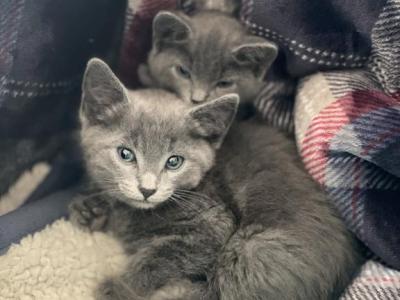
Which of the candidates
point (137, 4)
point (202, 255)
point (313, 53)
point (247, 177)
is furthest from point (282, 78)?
point (202, 255)

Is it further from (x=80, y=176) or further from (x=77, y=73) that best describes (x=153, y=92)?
(x=80, y=176)

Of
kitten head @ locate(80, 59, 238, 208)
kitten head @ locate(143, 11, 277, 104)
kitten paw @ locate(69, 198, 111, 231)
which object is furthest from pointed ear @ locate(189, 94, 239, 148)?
kitten paw @ locate(69, 198, 111, 231)

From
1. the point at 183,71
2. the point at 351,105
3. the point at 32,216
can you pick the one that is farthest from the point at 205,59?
the point at 32,216

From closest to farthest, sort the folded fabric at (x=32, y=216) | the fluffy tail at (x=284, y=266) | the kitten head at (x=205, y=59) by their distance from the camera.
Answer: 1. the fluffy tail at (x=284, y=266)
2. the folded fabric at (x=32, y=216)
3. the kitten head at (x=205, y=59)

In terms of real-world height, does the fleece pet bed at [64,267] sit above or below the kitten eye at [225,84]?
below

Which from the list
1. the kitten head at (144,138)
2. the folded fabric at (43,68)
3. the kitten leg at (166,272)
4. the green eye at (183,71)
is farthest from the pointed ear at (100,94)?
the kitten leg at (166,272)

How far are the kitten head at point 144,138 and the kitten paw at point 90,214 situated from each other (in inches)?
4.6

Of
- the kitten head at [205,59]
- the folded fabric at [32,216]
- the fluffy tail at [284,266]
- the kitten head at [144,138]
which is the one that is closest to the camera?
the fluffy tail at [284,266]

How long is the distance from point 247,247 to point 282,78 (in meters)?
0.57

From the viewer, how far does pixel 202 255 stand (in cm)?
135

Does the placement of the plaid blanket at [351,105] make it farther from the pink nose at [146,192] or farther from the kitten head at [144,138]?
the pink nose at [146,192]

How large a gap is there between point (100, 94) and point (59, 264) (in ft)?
1.53

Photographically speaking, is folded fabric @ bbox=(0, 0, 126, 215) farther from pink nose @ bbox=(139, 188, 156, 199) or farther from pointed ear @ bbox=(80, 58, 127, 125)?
pink nose @ bbox=(139, 188, 156, 199)

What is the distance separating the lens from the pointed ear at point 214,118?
4.47 ft
